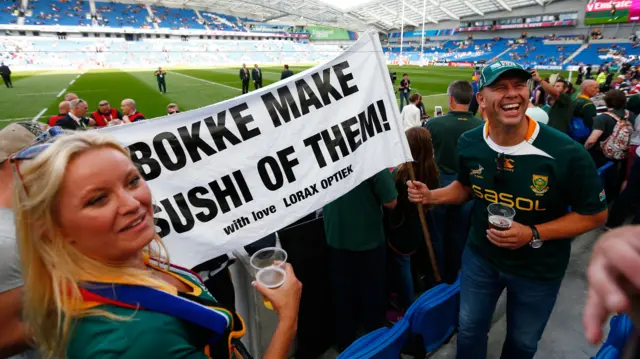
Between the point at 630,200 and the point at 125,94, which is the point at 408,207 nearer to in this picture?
the point at 630,200

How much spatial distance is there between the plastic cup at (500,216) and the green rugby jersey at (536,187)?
0.04m

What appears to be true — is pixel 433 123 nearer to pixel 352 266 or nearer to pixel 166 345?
pixel 352 266

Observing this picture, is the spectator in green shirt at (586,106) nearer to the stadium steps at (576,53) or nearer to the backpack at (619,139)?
the backpack at (619,139)

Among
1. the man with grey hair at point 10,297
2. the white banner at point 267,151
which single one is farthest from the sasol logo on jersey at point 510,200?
the man with grey hair at point 10,297

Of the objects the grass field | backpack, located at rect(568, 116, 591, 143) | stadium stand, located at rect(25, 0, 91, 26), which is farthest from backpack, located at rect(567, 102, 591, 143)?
stadium stand, located at rect(25, 0, 91, 26)

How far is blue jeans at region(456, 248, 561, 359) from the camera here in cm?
201

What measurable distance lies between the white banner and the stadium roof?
2255 inches

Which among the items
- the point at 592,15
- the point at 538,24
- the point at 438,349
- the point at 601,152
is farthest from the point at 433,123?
the point at 538,24

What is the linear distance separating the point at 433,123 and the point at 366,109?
5.83ft

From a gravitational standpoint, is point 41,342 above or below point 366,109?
below

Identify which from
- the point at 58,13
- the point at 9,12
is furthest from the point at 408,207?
the point at 58,13

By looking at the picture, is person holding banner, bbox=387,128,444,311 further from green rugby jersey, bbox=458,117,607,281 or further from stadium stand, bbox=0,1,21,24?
stadium stand, bbox=0,1,21,24

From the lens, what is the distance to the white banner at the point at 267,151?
2.20 m

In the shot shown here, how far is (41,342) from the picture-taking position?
36.9 inches
